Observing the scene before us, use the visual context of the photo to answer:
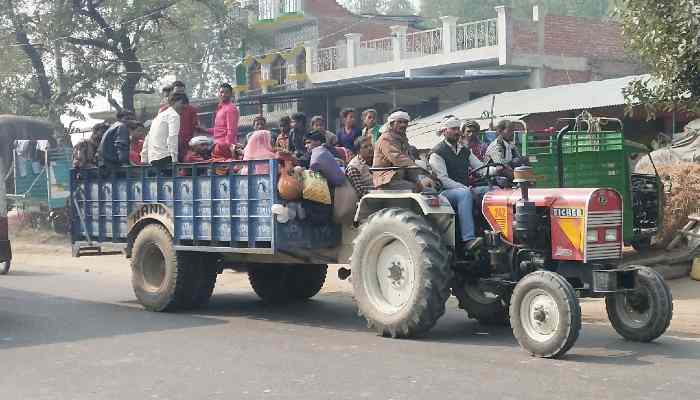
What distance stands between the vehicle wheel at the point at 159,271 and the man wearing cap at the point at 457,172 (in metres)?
3.30

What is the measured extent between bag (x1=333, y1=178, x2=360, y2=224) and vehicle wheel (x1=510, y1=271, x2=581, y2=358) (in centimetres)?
227

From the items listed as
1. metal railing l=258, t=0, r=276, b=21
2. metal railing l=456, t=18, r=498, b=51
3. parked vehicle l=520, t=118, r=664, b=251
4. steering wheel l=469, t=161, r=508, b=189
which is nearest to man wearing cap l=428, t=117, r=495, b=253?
steering wheel l=469, t=161, r=508, b=189

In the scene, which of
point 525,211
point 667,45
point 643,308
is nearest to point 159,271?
point 525,211

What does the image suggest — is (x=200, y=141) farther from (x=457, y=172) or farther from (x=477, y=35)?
(x=477, y=35)

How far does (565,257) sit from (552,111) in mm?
12113

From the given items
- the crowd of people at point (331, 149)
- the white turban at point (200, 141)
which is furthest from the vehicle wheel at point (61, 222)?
the white turban at point (200, 141)

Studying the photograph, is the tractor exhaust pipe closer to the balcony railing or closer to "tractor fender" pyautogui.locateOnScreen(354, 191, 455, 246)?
"tractor fender" pyautogui.locateOnScreen(354, 191, 455, 246)

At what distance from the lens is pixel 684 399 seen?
613 cm

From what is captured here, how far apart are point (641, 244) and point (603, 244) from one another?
492 cm

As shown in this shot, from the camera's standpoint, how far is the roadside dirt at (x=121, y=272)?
10.2 meters

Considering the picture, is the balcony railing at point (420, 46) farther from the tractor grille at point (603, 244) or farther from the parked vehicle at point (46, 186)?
the tractor grille at point (603, 244)

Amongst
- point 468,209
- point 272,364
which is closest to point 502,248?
point 468,209

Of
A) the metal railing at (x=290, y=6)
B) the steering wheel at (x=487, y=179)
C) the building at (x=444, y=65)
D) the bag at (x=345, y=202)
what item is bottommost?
the bag at (x=345, y=202)

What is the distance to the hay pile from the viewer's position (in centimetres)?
1266
